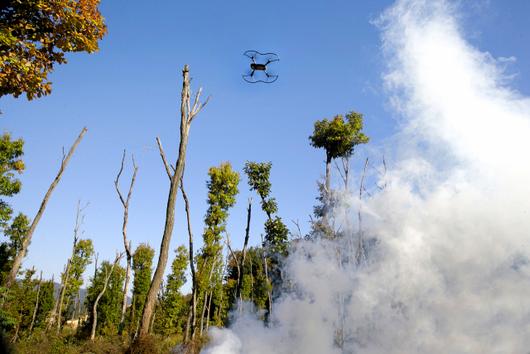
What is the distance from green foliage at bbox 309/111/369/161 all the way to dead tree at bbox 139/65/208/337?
10.7 meters

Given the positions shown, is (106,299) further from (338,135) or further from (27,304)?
(338,135)

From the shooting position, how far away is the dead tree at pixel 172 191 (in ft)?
30.4

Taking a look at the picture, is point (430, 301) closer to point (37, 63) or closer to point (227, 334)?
point (227, 334)

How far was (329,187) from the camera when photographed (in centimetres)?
2148

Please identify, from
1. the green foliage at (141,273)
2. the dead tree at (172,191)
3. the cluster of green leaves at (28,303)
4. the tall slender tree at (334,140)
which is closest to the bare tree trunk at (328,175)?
the tall slender tree at (334,140)

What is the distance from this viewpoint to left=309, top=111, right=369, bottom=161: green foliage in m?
20.4

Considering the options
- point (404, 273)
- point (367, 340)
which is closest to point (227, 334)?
point (367, 340)

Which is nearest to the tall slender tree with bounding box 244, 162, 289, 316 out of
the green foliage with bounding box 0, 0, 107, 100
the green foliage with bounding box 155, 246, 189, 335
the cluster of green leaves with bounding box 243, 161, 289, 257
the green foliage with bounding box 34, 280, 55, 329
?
the cluster of green leaves with bounding box 243, 161, 289, 257

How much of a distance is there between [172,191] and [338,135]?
12.3 meters

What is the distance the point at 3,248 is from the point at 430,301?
3539 centimetres

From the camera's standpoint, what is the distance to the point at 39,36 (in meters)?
7.71

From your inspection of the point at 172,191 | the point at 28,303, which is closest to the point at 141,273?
the point at 28,303

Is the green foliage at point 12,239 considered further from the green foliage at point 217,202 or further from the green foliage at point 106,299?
the green foliage at point 217,202

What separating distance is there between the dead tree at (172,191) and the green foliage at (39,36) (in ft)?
11.2
